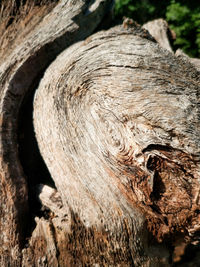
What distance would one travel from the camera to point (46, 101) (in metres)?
2.57

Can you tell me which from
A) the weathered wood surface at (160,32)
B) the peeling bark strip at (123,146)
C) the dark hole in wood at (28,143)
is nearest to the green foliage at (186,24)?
the weathered wood surface at (160,32)

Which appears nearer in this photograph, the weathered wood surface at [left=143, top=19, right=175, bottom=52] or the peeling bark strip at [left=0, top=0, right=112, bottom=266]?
the peeling bark strip at [left=0, top=0, right=112, bottom=266]

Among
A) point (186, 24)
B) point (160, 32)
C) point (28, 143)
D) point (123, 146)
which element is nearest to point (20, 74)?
point (28, 143)

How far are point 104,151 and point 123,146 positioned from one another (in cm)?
21

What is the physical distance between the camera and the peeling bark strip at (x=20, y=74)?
2449 mm

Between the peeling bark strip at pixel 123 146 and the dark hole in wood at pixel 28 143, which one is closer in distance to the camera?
the peeling bark strip at pixel 123 146

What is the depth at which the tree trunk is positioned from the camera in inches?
80.7

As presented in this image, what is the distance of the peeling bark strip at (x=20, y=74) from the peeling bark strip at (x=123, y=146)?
0.27 meters

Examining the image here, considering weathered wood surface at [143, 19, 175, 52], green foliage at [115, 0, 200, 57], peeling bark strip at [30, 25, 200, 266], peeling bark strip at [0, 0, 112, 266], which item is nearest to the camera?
peeling bark strip at [30, 25, 200, 266]

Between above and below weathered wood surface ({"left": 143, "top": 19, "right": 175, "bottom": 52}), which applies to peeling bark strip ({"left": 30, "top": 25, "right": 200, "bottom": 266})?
below

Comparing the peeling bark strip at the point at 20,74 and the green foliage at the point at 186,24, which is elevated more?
the green foliage at the point at 186,24

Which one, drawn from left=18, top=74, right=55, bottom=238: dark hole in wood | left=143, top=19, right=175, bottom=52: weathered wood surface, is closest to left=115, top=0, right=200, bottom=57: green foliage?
left=143, top=19, right=175, bottom=52: weathered wood surface

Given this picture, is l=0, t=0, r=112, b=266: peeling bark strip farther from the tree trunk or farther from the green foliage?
the green foliage

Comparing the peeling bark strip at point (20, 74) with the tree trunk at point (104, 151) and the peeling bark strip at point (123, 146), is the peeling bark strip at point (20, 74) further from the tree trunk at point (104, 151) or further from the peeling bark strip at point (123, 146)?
the peeling bark strip at point (123, 146)
